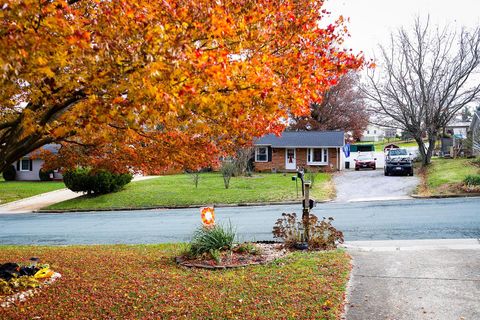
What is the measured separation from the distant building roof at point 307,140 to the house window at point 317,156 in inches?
31.2

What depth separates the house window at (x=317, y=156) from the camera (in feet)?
139

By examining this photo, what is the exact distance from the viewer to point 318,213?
712 inches

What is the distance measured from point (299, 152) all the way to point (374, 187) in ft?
51.7

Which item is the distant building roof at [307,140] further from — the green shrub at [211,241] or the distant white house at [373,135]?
the distant white house at [373,135]

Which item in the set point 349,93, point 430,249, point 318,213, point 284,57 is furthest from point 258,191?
point 349,93

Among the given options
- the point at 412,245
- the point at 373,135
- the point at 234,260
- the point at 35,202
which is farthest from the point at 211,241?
the point at 373,135

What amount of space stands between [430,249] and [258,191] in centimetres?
1706

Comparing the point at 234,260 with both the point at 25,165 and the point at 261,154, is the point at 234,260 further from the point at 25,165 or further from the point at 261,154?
the point at 25,165

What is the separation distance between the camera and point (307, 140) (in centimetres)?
4275

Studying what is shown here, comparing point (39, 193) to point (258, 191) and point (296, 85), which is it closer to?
point (258, 191)

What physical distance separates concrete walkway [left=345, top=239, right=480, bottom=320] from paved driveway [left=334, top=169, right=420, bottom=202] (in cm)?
1321

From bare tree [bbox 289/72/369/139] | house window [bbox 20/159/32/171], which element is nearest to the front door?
bare tree [bbox 289/72/369/139]

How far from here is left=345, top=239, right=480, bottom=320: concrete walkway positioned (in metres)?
5.98

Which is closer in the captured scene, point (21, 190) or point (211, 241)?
point (211, 241)
